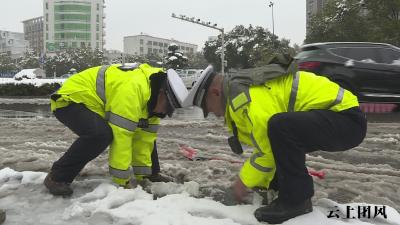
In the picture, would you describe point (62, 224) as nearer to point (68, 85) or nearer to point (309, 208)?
point (68, 85)

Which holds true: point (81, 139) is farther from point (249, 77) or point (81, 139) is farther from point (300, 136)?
point (300, 136)

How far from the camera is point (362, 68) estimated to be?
8.97 m

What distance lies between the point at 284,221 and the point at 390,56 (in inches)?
281

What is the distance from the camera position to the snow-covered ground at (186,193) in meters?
3.08

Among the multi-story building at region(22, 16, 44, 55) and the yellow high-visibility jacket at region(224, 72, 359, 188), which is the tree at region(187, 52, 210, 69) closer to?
the multi-story building at region(22, 16, 44, 55)

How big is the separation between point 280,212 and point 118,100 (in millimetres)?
1375

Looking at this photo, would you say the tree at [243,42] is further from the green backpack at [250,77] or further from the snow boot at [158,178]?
the green backpack at [250,77]

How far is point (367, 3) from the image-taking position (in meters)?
23.8

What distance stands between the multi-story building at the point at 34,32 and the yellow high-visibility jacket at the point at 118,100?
135m

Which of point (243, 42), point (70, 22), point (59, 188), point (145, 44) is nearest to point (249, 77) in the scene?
point (59, 188)

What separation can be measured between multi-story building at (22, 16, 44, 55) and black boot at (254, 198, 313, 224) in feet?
445

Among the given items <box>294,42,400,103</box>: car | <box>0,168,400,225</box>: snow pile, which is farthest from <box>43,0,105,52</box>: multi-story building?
<box>0,168,400,225</box>: snow pile

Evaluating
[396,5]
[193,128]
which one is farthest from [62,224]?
[396,5]

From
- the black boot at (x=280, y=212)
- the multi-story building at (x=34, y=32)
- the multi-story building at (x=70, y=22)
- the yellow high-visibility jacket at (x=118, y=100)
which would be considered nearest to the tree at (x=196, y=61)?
the multi-story building at (x=70, y=22)
